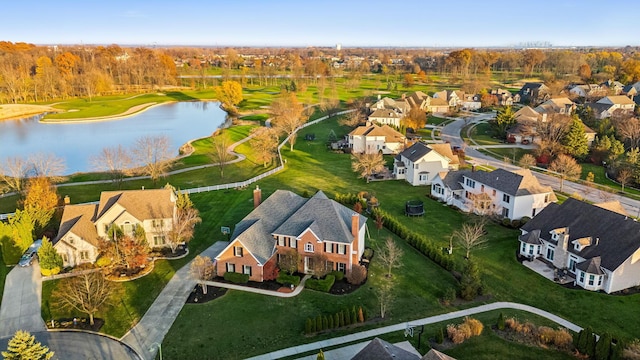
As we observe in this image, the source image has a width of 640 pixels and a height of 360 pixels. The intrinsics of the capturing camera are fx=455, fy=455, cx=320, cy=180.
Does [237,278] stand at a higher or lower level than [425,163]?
lower

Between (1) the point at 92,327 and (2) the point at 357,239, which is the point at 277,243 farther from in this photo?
(1) the point at 92,327

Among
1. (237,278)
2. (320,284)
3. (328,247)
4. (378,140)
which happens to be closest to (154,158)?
(237,278)

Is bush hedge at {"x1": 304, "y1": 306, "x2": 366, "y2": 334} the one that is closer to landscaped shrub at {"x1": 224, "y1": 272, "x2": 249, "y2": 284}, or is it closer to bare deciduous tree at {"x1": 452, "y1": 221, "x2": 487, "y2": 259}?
landscaped shrub at {"x1": 224, "y1": 272, "x2": 249, "y2": 284}

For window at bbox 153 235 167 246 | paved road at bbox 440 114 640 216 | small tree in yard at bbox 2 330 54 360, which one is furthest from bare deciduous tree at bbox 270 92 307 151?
small tree in yard at bbox 2 330 54 360

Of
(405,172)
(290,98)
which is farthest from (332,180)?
(290,98)

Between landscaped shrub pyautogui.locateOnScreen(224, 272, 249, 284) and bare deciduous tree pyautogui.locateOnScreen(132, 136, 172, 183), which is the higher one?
bare deciduous tree pyautogui.locateOnScreen(132, 136, 172, 183)

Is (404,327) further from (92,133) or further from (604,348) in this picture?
(92,133)
